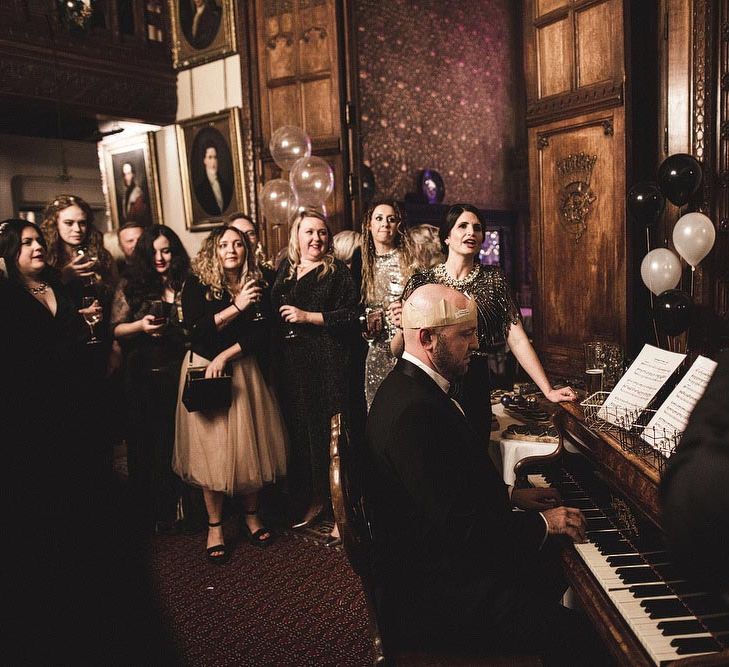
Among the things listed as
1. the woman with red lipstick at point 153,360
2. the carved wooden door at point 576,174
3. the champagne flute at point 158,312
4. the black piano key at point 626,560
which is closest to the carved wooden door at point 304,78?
the carved wooden door at point 576,174

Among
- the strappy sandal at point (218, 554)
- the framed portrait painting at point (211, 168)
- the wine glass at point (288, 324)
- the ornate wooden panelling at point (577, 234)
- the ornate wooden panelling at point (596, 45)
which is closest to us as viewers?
the strappy sandal at point (218, 554)

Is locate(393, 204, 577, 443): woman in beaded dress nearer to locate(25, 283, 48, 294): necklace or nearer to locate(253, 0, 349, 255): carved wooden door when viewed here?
locate(25, 283, 48, 294): necklace

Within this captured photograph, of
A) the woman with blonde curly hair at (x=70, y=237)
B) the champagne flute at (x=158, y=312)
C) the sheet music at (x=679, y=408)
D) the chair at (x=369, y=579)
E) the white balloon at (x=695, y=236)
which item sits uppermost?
the woman with blonde curly hair at (x=70, y=237)

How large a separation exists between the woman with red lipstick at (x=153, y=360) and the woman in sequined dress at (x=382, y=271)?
1201 millimetres

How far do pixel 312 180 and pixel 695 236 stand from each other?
281 centimetres

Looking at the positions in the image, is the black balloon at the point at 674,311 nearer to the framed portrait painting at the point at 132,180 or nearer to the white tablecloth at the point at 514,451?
the white tablecloth at the point at 514,451

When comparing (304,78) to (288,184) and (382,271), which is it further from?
(382,271)

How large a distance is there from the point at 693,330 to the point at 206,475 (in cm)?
307

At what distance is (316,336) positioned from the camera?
3.89m

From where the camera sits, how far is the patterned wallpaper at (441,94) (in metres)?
8.12

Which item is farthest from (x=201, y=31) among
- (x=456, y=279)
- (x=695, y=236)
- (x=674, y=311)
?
(x=674, y=311)

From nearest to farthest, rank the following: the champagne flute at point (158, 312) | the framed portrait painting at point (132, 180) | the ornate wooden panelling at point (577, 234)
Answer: the champagne flute at point (158, 312) < the ornate wooden panelling at point (577, 234) < the framed portrait painting at point (132, 180)

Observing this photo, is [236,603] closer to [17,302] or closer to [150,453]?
[150,453]

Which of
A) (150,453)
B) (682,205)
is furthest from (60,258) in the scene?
(682,205)
